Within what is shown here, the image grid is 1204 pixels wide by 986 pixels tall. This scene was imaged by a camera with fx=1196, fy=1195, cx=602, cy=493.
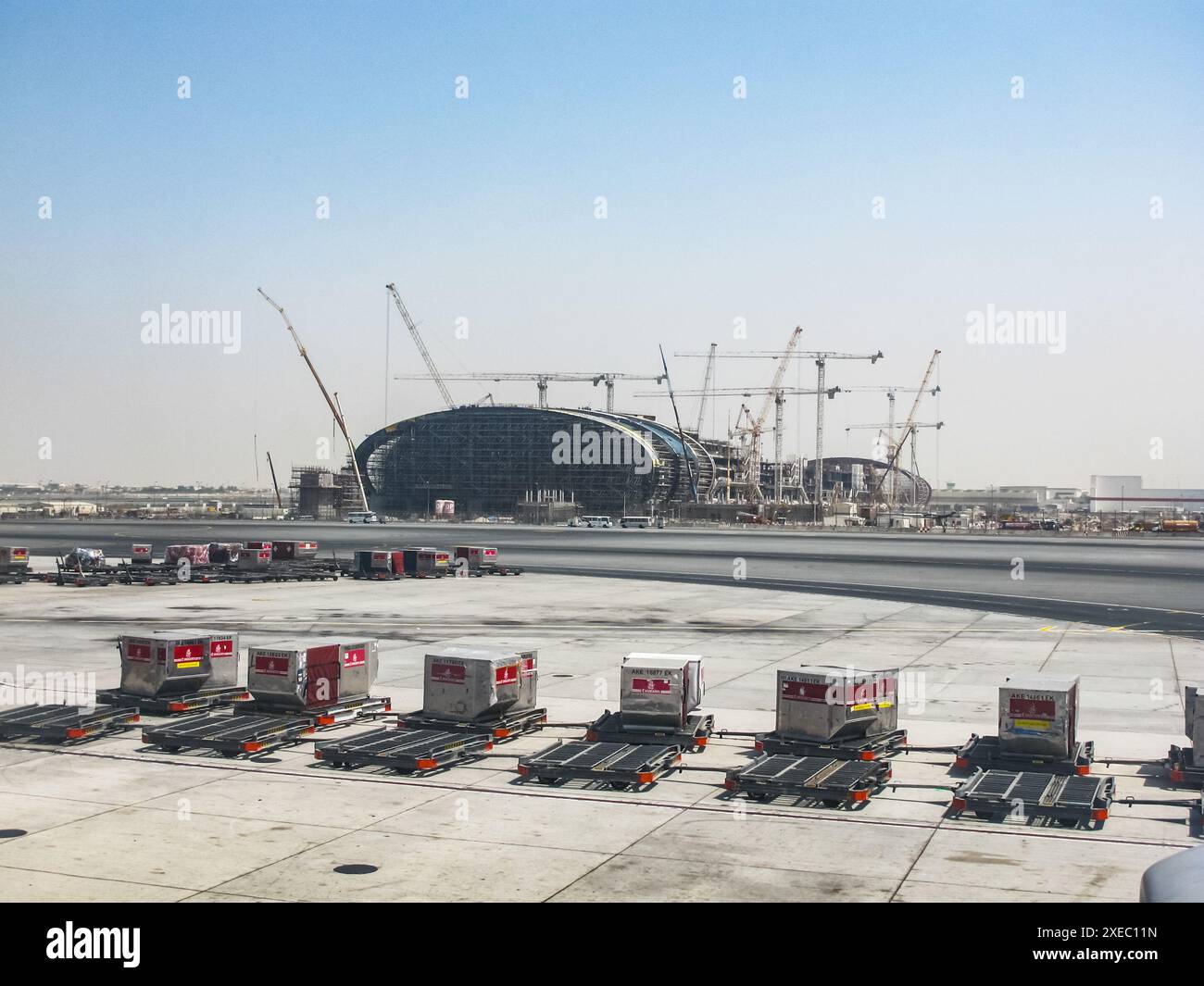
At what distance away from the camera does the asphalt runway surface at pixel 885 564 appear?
53562mm

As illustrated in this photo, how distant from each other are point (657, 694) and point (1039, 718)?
6.45 metres

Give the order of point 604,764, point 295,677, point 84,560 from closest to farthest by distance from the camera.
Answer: point 604,764 → point 295,677 → point 84,560

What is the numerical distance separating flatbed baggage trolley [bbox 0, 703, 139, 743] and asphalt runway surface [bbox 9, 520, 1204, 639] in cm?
2900

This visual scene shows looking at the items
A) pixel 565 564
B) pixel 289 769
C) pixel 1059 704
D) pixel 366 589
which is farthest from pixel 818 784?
pixel 565 564

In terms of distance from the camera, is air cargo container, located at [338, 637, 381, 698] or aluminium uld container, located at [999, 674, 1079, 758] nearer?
aluminium uld container, located at [999, 674, 1079, 758]

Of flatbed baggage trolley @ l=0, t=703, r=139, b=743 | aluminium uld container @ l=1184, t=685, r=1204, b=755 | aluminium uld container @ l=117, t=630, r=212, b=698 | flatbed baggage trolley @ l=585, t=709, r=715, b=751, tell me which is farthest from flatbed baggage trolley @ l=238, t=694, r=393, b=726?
A: aluminium uld container @ l=1184, t=685, r=1204, b=755

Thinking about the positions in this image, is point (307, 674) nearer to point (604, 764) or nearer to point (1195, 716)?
point (604, 764)

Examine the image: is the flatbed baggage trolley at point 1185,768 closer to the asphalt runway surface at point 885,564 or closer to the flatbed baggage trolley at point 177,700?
the flatbed baggage trolley at point 177,700

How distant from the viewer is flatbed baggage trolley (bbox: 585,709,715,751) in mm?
21172

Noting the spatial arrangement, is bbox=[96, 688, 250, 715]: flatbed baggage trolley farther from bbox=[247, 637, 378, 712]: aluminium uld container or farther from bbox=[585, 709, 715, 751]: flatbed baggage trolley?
bbox=[585, 709, 715, 751]: flatbed baggage trolley

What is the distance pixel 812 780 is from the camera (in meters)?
17.9

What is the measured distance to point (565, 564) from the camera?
78.2 metres

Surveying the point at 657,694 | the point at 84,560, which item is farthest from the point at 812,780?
the point at 84,560
